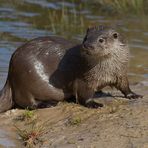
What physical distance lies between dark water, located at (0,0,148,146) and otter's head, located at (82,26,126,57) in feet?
5.85

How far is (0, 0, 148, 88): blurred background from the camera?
8.12 meters

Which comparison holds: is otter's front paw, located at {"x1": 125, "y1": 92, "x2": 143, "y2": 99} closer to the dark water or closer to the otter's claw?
the otter's claw

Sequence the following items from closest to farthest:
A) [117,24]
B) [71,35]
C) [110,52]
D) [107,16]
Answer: [110,52], [71,35], [117,24], [107,16]

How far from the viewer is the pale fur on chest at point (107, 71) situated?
488 cm

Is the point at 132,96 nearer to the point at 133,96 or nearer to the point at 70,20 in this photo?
the point at 133,96

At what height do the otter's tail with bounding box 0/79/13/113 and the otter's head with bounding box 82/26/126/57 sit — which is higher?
the otter's head with bounding box 82/26/126/57

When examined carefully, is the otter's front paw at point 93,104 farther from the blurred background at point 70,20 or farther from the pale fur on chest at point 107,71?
the blurred background at point 70,20

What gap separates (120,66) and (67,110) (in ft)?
1.95

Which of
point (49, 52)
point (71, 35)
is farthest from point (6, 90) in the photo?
point (71, 35)

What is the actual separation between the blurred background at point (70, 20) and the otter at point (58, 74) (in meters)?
1.73

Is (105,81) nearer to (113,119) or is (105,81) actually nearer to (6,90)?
(113,119)

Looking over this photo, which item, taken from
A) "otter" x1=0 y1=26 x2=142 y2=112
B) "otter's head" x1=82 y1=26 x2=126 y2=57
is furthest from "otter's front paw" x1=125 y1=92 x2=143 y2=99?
"otter's head" x1=82 y1=26 x2=126 y2=57

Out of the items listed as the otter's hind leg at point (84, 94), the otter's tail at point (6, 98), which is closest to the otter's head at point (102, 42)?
the otter's hind leg at point (84, 94)

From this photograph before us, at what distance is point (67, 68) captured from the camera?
5254mm
